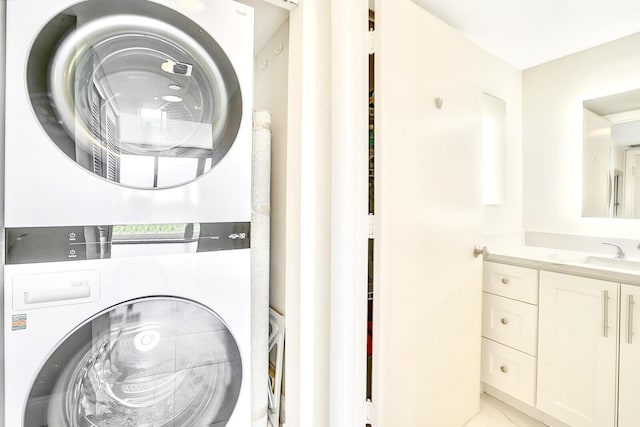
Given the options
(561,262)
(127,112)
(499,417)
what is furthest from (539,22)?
(499,417)

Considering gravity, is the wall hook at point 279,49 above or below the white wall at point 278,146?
above

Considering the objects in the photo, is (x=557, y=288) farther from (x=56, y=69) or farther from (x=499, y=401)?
(x=56, y=69)

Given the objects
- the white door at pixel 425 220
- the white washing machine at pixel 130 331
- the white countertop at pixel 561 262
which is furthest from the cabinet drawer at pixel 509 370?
the white washing machine at pixel 130 331

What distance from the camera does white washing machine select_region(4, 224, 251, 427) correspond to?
782mm

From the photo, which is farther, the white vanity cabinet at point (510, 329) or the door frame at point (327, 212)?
the white vanity cabinet at point (510, 329)

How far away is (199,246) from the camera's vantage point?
101 centimetres

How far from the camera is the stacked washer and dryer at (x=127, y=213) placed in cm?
78

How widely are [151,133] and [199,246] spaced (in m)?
0.39

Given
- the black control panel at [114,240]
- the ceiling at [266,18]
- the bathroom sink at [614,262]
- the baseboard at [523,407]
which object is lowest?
the baseboard at [523,407]

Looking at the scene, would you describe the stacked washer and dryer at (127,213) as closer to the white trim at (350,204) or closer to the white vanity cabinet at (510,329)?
the white trim at (350,204)

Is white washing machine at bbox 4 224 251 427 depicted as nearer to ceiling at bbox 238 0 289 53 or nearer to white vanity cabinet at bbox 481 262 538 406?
ceiling at bbox 238 0 289 53

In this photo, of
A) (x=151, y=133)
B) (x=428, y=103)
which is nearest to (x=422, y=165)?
(x=428, y=103)

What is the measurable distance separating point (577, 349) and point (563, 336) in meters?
0.07

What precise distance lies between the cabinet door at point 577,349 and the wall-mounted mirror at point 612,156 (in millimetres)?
744
